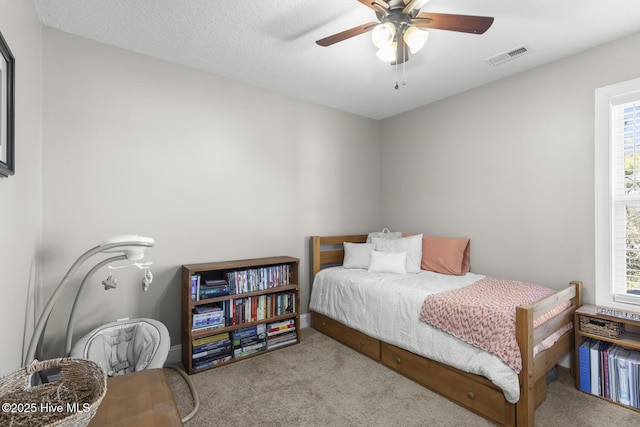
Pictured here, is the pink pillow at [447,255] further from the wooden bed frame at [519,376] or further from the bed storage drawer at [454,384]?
the bed storage drawer at [454,384]

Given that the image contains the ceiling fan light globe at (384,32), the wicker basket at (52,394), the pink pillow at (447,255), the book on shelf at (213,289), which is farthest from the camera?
the pink pillow at (447,255)

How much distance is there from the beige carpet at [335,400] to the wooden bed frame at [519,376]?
0.22ft

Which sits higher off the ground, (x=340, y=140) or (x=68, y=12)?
(x=68, y=12)

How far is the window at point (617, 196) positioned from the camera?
2.29 m

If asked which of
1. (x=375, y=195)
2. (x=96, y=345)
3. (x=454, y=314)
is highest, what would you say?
(x=375, y=195)

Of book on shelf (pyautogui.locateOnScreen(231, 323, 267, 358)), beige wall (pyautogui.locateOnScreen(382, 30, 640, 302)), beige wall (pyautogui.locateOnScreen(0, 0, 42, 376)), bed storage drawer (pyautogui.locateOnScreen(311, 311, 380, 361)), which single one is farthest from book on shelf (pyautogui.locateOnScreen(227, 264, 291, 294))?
→ beige wall (pyautogui.locateOnScreen(382, 30, 640, 302))

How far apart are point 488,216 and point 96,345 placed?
3.44 metres

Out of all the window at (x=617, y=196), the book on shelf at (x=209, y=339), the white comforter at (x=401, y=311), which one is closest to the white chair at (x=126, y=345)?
the book on shelf at (x=209, y=339)

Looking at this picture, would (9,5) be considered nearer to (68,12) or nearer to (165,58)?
(68,12)

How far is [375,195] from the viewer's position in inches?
166

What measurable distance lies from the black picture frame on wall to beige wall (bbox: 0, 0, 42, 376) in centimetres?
9

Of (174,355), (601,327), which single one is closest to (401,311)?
(601,327)

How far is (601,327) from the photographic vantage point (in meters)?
2.17

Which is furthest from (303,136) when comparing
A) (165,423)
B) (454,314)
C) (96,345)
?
(165,423)
